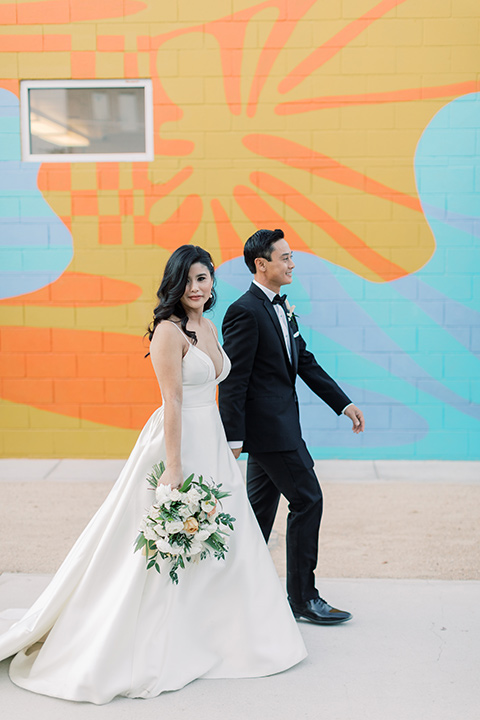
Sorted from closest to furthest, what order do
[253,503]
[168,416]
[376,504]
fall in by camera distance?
[168,416], [253,503], [376,504]

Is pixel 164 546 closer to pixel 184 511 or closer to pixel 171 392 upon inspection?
pixel 184 511

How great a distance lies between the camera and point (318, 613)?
3.73 meters

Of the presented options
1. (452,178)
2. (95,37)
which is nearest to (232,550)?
(452,178)

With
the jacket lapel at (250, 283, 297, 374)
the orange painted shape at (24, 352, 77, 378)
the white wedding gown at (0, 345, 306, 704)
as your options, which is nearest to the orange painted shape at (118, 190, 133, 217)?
the orange painted shape at (24, 352, 77, 378)

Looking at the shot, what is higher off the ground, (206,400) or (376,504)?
(206,400)

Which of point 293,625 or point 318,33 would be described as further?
point 318,33

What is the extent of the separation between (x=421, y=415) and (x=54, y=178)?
13.1ft

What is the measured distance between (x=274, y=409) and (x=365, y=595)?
1190mm

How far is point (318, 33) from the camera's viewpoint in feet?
22.7

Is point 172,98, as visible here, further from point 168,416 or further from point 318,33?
point 168,416

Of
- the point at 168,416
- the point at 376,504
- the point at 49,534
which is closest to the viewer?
the point at 168,416

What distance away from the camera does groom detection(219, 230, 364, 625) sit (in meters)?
3.67

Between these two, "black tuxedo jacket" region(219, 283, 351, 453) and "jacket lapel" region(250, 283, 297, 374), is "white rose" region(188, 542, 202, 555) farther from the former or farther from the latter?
"jacket lapel" region(250, 283, 297, 374)

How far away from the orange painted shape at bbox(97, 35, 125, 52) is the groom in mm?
4003
